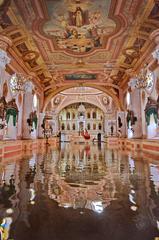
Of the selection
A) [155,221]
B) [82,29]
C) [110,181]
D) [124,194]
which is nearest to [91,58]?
[82,29]

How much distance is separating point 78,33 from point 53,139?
13.4 m

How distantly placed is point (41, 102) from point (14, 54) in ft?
24.0

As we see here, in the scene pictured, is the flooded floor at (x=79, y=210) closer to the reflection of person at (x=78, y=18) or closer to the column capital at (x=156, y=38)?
the column capital at (x=156, y=38)

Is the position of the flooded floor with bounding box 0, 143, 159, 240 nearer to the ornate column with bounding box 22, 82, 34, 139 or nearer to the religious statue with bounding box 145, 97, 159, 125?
the religious statue with bounding box 145, 97, 159, 125

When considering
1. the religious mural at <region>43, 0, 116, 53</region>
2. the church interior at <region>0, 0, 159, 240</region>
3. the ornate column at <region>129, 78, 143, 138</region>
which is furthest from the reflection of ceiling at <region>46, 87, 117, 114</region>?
the religious mural at <region>43, 0, 116, 53</region>

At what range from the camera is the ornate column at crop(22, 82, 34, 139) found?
1180 cm

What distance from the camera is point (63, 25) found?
7.86 m

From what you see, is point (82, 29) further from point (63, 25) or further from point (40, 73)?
A: point (40, 73)

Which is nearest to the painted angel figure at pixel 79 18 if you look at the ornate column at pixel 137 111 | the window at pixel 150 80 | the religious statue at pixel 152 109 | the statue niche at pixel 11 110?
the window at pixel 150 80

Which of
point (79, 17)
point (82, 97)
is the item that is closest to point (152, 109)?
point (79, 17)

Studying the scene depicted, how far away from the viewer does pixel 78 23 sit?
305 inches

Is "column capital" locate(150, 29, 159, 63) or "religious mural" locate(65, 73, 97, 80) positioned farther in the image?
"religious mural" locate(65, 73, 97, 80)

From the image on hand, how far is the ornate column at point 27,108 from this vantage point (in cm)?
1180

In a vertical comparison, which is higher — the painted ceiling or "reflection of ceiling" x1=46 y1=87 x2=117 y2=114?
"reflection of ceiling" x1=46 y1=87 x2=117 y2=114
